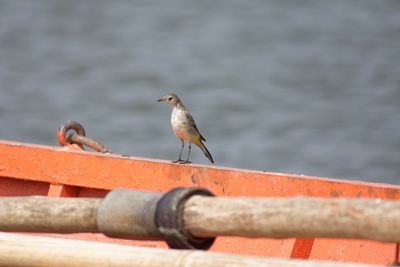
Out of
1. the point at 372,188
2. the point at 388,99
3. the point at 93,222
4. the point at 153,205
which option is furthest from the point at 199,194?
the point at 388,99

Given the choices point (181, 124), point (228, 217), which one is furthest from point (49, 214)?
point (181, 124)

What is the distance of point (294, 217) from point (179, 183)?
304 centimetres

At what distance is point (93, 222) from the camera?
4.75m

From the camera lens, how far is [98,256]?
4516 millimetres

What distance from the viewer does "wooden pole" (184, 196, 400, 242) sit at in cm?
400

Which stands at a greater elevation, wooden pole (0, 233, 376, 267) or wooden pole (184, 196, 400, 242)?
wooden pole (184, 196, 400, 242)

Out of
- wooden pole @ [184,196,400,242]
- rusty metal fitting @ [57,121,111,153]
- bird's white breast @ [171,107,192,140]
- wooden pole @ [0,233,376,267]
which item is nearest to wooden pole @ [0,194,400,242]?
wooden pole @ [184,196,400,242]

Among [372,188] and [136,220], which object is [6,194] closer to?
[372,188]

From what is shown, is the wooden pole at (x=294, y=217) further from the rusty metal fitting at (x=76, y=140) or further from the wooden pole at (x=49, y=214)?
the rusty metal fitting at (x=76, y=140)

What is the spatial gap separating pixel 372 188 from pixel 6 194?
2.67 meters

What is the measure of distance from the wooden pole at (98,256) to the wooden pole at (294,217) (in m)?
0.12

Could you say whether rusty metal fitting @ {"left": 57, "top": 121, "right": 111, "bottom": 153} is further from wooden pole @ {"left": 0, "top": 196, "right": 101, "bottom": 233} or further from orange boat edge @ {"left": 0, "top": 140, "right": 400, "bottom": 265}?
wooden pole @ {"left": 0, "top": 196, "right": 101, "bottom": 233}

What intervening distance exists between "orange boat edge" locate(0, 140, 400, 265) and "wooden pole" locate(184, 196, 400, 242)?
6.71 feet

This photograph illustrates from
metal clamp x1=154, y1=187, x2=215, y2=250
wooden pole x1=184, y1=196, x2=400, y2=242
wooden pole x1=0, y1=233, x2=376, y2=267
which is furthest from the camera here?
metal clamp x1=154, y1=187, x2=215, y2=250
